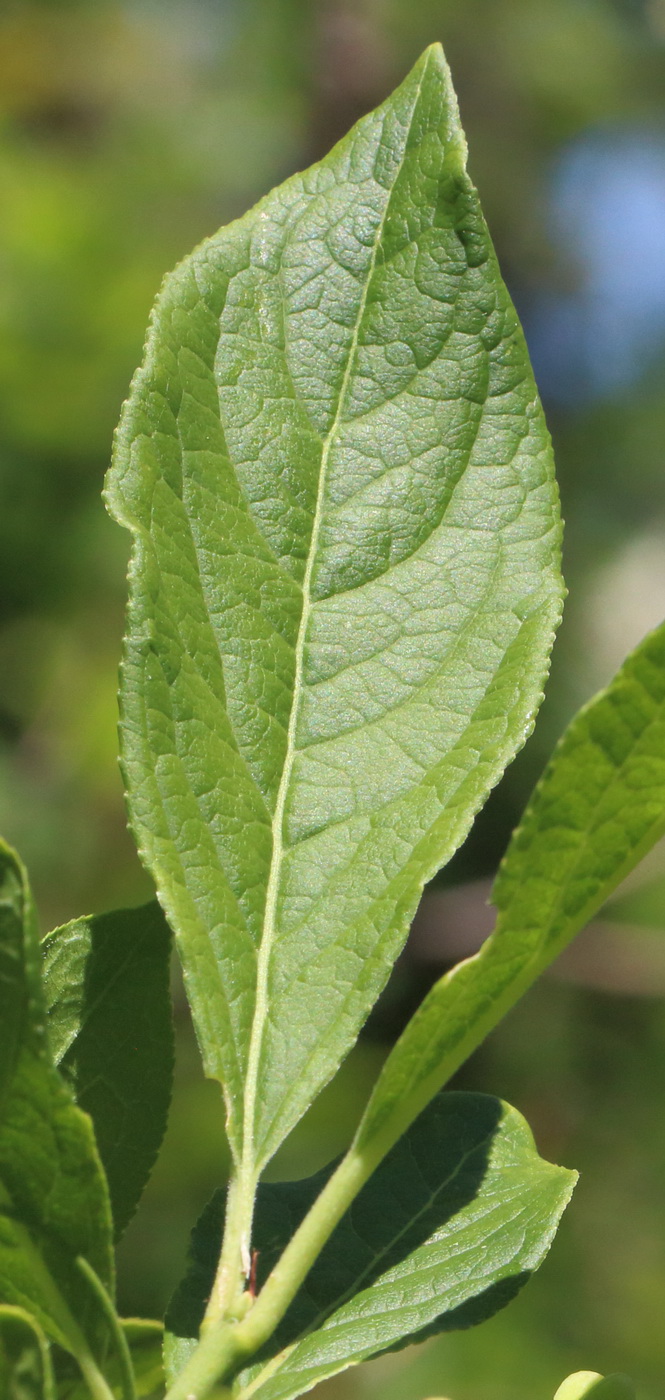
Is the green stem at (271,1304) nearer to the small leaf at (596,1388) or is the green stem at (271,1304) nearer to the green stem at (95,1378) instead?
the green stem at (95,1378)

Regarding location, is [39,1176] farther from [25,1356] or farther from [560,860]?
[560,860]

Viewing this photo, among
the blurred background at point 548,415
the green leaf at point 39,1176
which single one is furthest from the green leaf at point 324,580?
the blurred background at point 548,415

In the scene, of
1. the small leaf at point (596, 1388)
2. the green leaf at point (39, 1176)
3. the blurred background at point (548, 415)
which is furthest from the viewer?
the blurred background at point (548, 415)

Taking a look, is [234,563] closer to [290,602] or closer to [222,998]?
[290,602]

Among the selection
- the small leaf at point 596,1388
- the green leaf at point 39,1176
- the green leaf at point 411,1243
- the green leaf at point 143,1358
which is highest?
the green leaf at point 39,1176

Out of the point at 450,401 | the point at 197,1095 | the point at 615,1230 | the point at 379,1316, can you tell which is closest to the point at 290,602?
the point at 450,401

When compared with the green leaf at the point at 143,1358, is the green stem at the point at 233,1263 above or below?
above
